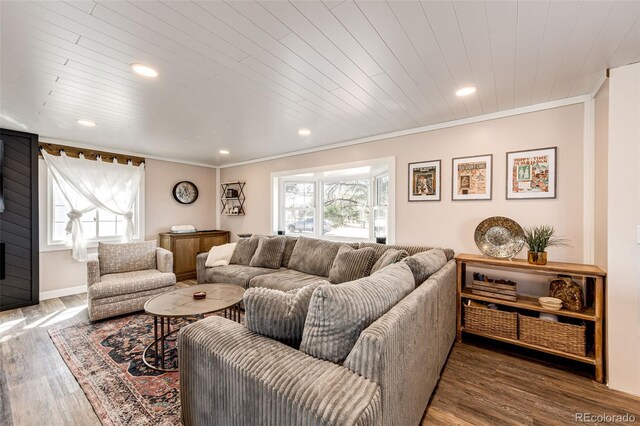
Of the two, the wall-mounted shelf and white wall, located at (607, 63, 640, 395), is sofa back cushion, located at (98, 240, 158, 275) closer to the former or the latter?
the wall-mounted shelf

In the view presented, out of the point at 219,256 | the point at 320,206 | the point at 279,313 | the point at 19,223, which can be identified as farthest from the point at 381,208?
the point at 19,223

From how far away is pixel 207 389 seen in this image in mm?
1345

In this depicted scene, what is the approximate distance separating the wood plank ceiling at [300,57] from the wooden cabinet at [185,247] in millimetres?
2421

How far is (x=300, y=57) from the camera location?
185 cm

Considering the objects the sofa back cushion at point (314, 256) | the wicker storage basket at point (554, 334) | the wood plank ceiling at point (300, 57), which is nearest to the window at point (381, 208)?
the sofa back cushion at point (314, 256)

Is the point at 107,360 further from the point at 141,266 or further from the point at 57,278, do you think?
the point at 57,278

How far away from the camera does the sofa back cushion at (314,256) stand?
3527 millimetres

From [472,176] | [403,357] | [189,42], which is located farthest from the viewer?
[472,176]

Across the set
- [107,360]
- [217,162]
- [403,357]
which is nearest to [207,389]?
[403,357]

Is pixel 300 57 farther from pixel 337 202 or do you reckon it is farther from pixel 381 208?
pixel 337 202

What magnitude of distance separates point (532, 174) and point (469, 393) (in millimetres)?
2119

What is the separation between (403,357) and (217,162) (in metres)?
5.39

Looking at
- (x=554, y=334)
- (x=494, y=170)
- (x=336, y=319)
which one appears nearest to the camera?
(x=336, y=319)

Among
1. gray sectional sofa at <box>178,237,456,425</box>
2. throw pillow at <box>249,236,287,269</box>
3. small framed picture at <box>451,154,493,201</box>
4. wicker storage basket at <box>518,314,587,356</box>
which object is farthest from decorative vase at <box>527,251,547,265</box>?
throw pillow at <box>249,236,287,269</box>
